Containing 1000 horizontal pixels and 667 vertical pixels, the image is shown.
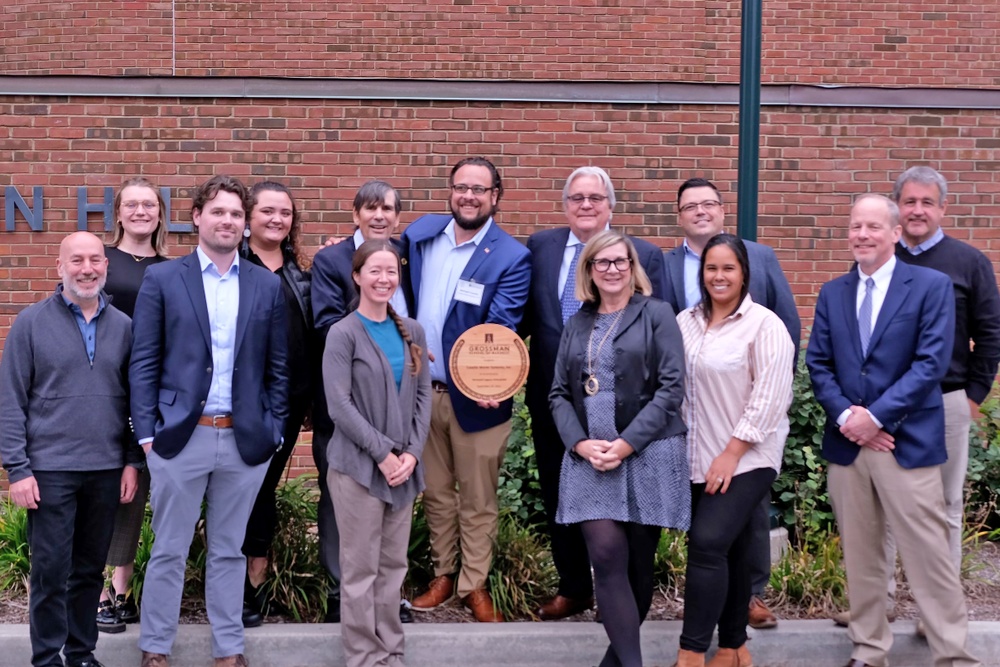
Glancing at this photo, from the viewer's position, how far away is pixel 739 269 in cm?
446

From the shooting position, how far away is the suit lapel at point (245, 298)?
458cm

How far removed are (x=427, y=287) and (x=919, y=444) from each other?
2318mm

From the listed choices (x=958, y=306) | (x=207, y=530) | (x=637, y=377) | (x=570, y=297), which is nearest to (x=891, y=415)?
(x=958, y=306)

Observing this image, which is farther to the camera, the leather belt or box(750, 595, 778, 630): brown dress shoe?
box(750, 595, 778, 630): brown dress shoe

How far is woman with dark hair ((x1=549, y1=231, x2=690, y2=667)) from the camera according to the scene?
14.4ft

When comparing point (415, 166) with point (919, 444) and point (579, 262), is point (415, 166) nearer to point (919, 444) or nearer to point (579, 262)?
point (579, 262)

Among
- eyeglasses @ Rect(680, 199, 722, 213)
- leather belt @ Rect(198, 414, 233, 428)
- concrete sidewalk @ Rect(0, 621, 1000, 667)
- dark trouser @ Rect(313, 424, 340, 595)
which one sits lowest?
concrete sidewalk @ Rect(0, 621, 1000, 667)

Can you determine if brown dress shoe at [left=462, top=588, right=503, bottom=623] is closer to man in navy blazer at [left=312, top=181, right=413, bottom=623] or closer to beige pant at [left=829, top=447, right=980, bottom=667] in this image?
man in navy blazer at [left=312, top=181, right=413, bottom=623]

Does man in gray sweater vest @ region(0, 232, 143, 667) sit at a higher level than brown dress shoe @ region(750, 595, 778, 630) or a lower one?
higher

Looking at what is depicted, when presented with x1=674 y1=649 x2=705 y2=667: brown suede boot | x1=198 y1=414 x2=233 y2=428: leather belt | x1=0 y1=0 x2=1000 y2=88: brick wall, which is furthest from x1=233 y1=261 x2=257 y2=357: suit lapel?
x1=0 y1=0 x2=1000 y2=88: brick wall

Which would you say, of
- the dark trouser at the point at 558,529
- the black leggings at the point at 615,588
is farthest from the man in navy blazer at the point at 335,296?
the black leggings at the point at 615,588

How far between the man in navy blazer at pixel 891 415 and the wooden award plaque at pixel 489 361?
4.33 ft

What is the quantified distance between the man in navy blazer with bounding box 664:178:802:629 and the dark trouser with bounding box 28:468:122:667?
269 cm

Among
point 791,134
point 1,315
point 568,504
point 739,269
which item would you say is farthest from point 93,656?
point 791,134
